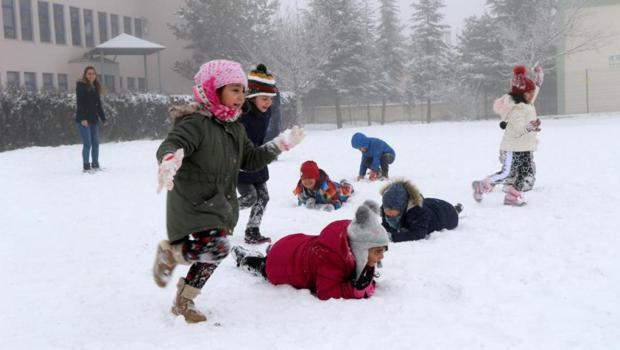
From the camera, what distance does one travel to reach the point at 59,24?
33000 mm

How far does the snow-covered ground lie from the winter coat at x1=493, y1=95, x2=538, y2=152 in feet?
2.28

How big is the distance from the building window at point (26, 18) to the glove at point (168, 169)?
31.2 meters

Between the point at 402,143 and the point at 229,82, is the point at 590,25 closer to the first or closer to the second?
the point at 402,143

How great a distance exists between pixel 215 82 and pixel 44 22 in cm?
3212

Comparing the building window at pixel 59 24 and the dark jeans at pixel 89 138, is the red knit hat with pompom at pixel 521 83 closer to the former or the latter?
the dark jeans at pixel 89 138

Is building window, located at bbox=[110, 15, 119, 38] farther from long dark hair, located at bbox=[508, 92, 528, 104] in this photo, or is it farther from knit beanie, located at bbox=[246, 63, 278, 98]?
knit beanie, located at bbox=[246, 63, 278, 98]

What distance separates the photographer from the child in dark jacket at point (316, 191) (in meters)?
7.55

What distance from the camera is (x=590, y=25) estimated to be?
37.7m

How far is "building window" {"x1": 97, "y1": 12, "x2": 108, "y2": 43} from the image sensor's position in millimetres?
35875

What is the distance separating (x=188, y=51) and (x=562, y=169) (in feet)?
117

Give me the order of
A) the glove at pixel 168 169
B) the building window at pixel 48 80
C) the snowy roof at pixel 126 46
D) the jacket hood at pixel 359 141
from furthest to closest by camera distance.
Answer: the building window at pixel 48 80 → the snowy roof at pixel 126 46 → the jacket hood at pixel 359 141 → the glove at pixel 168 169

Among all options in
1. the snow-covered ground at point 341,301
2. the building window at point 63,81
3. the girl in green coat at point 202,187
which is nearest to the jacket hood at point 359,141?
the snow-covered ground at point 341,301

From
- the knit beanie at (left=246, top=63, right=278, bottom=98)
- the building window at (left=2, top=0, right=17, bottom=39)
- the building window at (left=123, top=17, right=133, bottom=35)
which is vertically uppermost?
the building window at (left=123, top=17, right=133, bottom=35)

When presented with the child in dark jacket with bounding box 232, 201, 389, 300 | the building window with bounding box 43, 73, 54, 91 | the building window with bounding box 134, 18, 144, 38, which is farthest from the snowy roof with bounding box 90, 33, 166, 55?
the child in dark jacket with bounding box 232, 201, 389, 300
